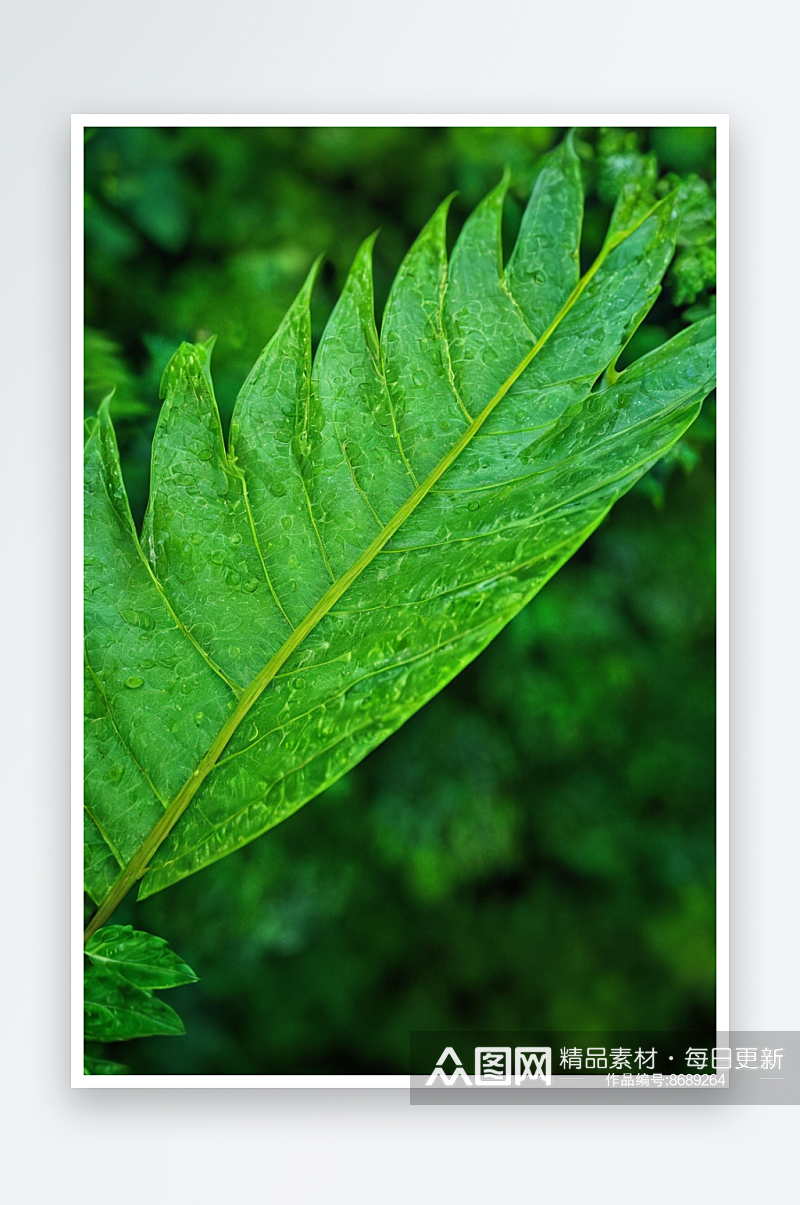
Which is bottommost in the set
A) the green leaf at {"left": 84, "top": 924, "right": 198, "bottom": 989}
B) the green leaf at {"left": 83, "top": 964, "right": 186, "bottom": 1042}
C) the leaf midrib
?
the green leaf at {"left": 83, "top": 964, "right": 186, "bottom": 1042}

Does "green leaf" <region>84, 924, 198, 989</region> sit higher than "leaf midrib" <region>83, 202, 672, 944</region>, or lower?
lower

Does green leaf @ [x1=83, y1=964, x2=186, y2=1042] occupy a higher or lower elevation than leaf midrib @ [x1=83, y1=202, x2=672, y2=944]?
lower

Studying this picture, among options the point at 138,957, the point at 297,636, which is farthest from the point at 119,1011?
the point at 297,636

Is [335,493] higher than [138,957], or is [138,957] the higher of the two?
[335,493]

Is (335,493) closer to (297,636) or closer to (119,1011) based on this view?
(297,636)
